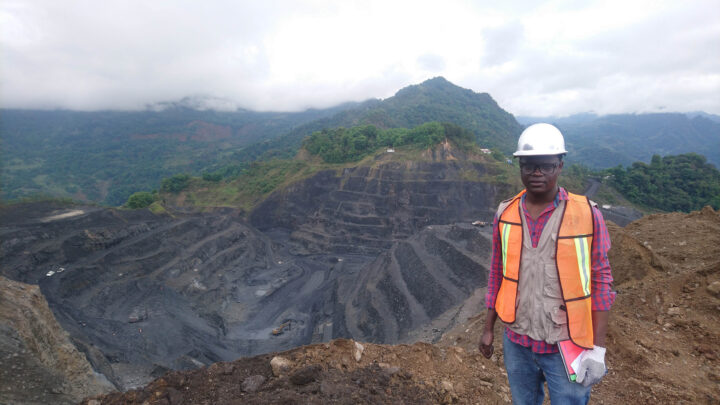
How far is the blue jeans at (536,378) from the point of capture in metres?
2.23

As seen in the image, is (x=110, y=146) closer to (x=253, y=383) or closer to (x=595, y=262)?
(x=253, y=383)

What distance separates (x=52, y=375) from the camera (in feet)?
20.9

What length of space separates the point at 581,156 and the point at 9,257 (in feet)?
340

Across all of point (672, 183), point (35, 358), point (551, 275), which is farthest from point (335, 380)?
point (672, 183)

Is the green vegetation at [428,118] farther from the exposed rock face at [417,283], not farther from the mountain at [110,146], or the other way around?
the exposed rock face at [417,283]

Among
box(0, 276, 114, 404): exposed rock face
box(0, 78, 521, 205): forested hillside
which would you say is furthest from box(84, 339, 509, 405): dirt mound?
box(0, 78, 521, 205): forested hillside

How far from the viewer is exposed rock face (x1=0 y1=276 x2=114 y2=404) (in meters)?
5.66

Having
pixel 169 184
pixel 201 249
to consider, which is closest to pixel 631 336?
pixel 201 249

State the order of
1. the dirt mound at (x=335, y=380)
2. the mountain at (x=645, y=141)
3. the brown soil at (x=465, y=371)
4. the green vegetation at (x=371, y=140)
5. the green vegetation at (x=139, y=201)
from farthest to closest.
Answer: the mountain at (x=645, y=141), the green vegetation at (x=371, y=140), the green vegetation at (x=139, y=201), the brown soil at (x=465, y=371), the dirt mound at (x=335, y=380)

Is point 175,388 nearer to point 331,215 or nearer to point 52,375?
point 52,375

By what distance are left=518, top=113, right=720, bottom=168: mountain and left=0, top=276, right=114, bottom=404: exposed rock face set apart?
92.0 m

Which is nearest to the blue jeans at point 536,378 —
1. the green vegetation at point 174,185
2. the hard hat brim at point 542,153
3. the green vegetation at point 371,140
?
the hard hat brim at point 542,153

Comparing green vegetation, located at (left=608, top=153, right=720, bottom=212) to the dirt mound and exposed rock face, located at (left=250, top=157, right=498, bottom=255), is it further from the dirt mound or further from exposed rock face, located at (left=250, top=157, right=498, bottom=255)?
the dirt mound

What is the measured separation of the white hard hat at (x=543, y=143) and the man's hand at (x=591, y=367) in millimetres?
1388
